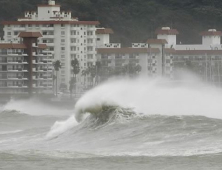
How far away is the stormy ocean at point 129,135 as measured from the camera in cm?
3747

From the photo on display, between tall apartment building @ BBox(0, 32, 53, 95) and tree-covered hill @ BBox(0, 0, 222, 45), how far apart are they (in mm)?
42464

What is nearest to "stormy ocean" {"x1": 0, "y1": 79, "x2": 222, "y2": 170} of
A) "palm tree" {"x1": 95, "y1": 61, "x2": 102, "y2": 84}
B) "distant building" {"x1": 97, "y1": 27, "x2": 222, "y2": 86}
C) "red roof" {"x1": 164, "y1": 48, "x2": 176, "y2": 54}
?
"palm tree" {"x1": 95, "y1": 61, "x2": 102, "y2": 84}

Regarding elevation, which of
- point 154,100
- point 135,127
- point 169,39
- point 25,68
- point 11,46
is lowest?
point 135,127

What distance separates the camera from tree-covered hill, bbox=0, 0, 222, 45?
156 metres

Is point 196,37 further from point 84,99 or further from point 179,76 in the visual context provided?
point 84,99

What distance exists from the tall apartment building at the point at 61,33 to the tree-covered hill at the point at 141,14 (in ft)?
93.8

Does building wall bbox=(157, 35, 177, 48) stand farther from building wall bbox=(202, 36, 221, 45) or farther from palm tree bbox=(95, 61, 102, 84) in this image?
palm tree bbox=(95, 61, 102, 84)

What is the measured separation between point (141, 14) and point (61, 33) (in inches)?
1804

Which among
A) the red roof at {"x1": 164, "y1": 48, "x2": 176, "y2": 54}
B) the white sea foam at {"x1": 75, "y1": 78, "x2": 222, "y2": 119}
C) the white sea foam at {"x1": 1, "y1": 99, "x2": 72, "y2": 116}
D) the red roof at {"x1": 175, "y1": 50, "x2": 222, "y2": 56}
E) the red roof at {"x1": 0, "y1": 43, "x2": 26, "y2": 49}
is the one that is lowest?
the white sea foam at {"x1": 1, "y1": 99, "x2": 72, "y2": 116}

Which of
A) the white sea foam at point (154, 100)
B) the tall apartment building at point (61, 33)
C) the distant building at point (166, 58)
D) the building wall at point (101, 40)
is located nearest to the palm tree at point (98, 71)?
the tall apartment building at point (61, 33)

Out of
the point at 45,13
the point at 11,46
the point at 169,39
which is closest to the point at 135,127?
the point at 11,46

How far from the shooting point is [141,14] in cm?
16588

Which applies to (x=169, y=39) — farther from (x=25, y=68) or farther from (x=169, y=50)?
(x=25, y=68)

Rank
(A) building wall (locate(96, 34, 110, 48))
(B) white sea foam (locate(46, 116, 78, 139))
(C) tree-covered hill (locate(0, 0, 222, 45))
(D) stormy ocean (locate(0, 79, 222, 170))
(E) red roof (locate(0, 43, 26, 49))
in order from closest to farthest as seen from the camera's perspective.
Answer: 1. (D) stormy ocean (locate(0, 79, 222, 170))
2. (B) white sea foam (locate(46, 116, 78, 139))
3. (E) red roof (locate(0, 43, 26, 49))
4. (A) building wall (locate(96, 34, 110, 48))
5. (C) tree-covered hill (locate(0, 0, 222, 45))
